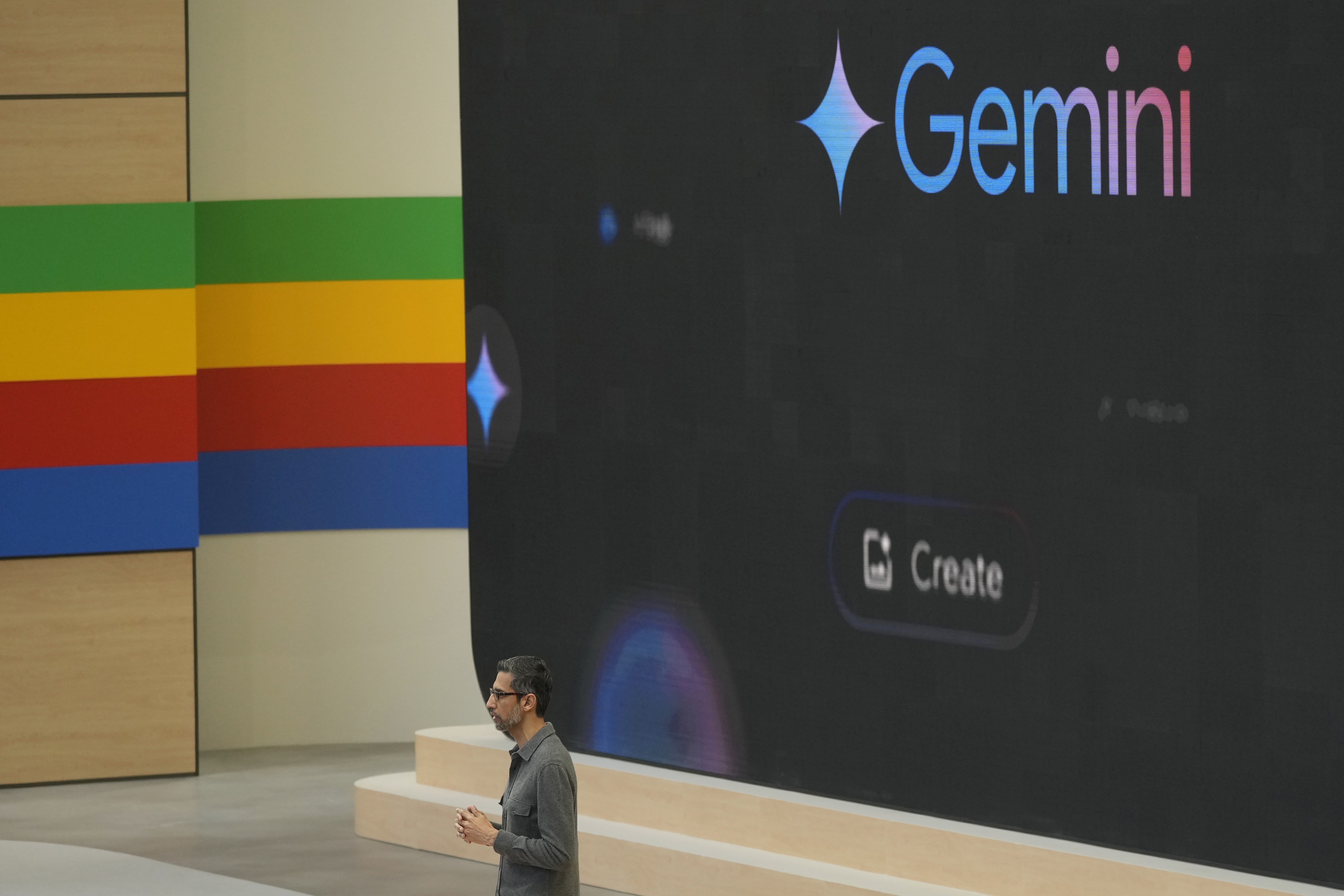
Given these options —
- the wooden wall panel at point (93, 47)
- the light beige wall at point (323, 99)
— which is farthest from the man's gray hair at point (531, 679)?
the light beige wall at point (323, 99)

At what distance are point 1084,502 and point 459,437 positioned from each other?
416cm

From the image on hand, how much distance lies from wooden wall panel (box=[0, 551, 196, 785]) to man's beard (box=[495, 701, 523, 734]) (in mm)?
4310

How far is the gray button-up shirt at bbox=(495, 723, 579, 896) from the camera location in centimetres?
411

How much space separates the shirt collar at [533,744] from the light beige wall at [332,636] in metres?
4.79

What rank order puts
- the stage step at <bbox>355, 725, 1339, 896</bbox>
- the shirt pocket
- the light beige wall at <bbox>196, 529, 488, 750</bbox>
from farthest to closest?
the light beige wall at <bbox>196, 529, 488, 750</bbox> → the stage step at <bbox>355, 725, 1339, 896</bbox> → the shirt pocket

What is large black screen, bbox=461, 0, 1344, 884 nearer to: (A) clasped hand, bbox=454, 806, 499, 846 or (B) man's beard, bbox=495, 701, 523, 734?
(B) man's beard, bbox=495, 701, 523, 734

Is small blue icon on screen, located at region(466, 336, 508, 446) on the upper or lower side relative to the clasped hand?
upper

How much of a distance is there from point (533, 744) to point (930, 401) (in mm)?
2059

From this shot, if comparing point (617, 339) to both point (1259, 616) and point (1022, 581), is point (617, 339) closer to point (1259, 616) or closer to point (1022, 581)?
point (1022, 581)

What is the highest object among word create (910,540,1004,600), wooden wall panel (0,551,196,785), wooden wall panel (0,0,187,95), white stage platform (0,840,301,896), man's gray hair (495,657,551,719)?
wooden wall panel (0,0,187,95)

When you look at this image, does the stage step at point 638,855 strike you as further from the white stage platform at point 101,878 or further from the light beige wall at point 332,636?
the light beige wall at point 332,636

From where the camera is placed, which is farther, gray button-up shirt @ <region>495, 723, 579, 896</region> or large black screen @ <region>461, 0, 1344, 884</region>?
large black screen @ <region>461, 0, 1344, 884</region>

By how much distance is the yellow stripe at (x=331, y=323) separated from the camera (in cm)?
888

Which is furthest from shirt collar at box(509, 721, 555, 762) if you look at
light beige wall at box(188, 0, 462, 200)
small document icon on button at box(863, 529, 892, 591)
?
light beige wall at box(188, 0, 462, 200)
